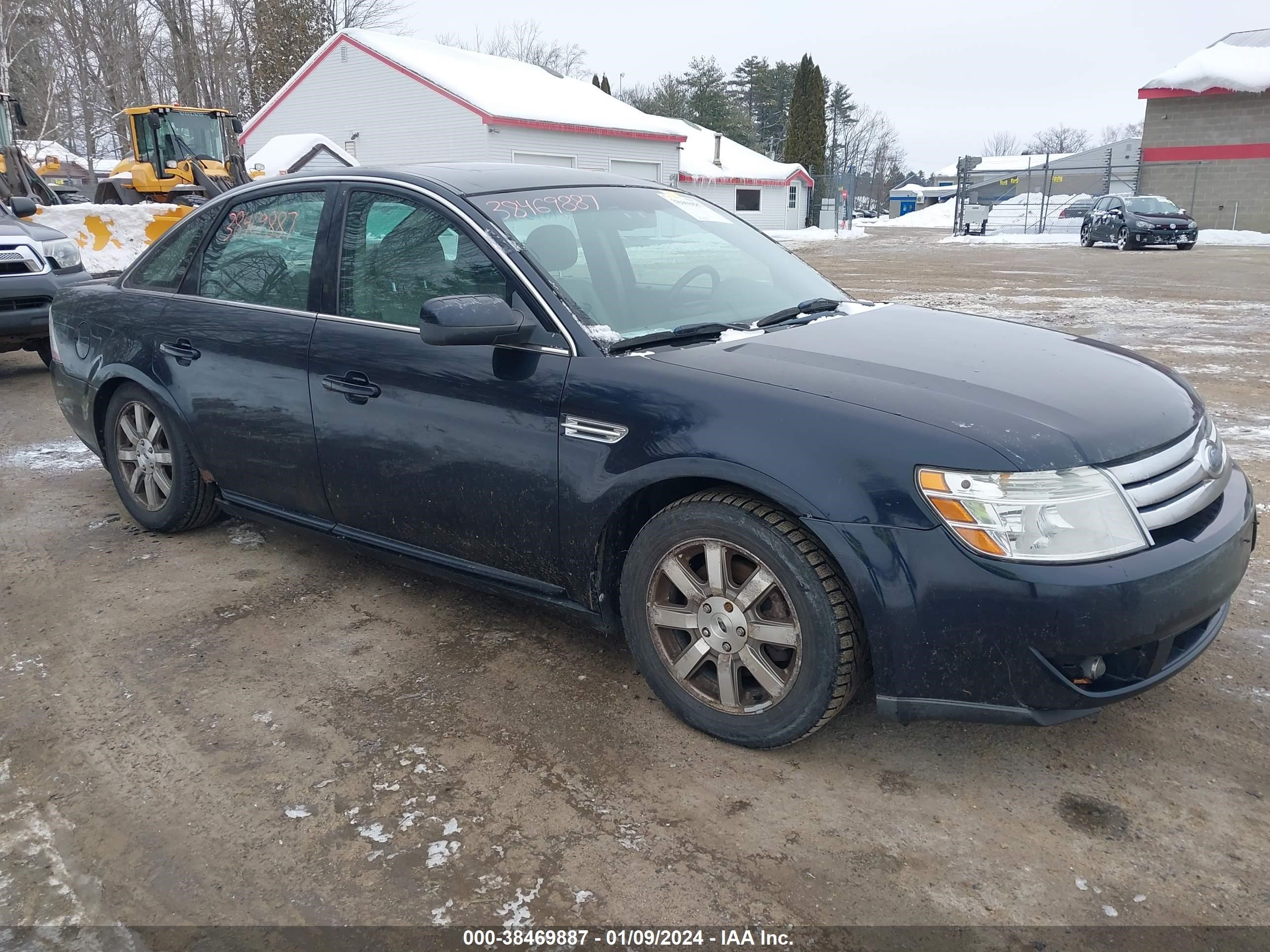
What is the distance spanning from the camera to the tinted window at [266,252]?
3750 millimetres

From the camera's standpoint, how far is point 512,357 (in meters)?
3.09

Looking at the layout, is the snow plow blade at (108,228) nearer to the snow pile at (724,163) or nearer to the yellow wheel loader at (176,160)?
the yellow wheel loader at (176,160)

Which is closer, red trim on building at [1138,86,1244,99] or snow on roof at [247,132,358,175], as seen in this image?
snow on roof at [247,132,358,175]

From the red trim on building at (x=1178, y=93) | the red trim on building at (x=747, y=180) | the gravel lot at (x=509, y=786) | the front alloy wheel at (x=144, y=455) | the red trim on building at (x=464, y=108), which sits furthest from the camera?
the red trim on building at (x=747, y=180)

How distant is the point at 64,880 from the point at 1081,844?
2476 mm

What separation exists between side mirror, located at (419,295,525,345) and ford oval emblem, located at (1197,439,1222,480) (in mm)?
2030

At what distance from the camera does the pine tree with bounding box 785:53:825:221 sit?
180ft

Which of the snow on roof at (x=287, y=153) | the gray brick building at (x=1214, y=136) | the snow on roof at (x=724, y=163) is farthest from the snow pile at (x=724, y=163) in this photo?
the snow on roof at (x=287, y=153)

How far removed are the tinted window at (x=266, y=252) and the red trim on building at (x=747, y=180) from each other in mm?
37414

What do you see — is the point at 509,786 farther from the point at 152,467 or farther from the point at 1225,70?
the point at 1225,70

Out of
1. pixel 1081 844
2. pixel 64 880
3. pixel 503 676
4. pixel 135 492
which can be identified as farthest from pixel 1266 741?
pixel 135 492

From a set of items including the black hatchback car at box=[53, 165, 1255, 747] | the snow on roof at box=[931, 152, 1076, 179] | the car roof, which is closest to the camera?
the black hatchback car at box=[53, 165, 1255, 747]

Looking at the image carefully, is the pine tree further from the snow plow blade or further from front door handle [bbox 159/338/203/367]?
front door handle [bbox 159/338/203/367]

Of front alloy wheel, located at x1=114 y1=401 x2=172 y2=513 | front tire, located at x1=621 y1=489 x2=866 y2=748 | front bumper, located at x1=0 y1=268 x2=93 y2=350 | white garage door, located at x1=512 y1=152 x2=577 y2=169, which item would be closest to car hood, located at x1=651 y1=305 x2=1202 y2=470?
front tire, located at x1=621 y1=489 x2=866 y2=748
